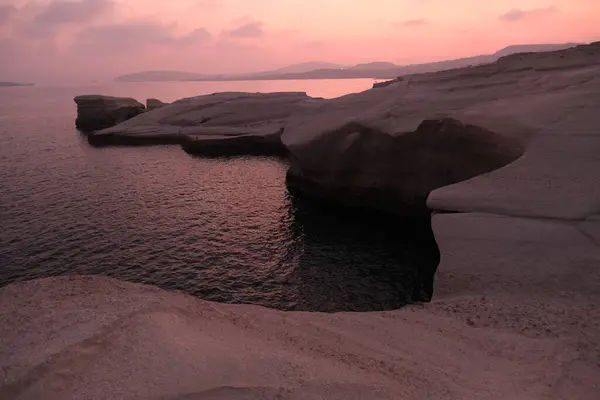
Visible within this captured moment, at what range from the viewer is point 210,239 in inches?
806

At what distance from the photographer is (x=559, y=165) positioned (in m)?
14.1

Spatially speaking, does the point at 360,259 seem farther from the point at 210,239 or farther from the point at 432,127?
the point at 432,127

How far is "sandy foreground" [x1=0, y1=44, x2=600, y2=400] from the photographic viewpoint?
571cm

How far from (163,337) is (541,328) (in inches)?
322

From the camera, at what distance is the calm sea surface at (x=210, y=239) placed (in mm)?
16297

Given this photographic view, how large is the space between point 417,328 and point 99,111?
68803mm

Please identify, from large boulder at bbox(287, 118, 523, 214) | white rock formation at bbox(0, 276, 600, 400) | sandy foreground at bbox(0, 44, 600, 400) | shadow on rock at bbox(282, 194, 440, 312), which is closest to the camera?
white rock formation at bbox(0, 276, 600, 400)

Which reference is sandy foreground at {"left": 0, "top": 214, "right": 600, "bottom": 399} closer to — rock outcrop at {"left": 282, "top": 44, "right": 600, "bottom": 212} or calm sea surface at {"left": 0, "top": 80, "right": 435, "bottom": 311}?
calm sea surface at {"left": 0, "top": 80, "right": 435, "bottom": 311}

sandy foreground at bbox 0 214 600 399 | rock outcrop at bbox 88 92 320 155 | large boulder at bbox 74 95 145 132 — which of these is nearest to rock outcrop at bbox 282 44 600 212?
sandy foreground at bbox 0 214 600 399

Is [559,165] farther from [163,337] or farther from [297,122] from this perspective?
[297,122]

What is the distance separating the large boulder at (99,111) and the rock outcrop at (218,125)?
38.5 feet

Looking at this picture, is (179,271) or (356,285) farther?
(179,271)

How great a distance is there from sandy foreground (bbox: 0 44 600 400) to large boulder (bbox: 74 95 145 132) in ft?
211

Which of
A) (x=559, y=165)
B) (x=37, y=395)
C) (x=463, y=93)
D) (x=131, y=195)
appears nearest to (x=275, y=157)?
(x=131, y=195)
